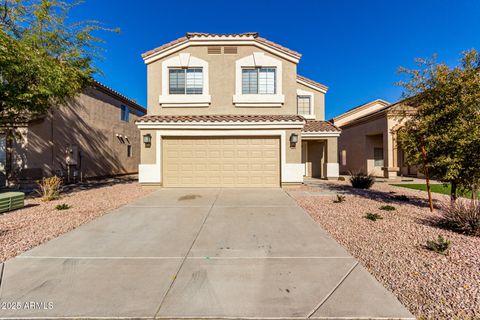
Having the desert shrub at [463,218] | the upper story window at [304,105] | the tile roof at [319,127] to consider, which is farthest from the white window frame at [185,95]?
the desert shrub at [463,218]

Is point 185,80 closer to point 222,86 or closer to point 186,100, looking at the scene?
point 186,100

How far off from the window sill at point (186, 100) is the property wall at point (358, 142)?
→ 1247cm

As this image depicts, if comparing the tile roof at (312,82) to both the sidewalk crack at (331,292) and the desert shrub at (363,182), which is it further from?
the sidewalk crack at (331,292)

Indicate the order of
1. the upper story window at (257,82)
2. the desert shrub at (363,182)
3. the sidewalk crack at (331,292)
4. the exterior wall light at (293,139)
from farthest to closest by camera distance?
the upper story window at (257,82), the desert shrub at (363,182), the exterior wall light at (293,139), the sidewalk crack at (331,292)

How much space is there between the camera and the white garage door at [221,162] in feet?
34.7

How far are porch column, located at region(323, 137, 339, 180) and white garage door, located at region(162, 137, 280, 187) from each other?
5592 millimetres

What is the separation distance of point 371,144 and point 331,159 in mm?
5143

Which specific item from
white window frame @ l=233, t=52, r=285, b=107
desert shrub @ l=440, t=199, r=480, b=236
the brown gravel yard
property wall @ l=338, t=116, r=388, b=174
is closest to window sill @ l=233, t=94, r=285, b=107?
white window frame @ l=233, t=52, r=285, b=107

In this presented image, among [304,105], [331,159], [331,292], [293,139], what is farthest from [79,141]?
[331,159]

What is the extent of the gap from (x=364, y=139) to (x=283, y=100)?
9.89 m

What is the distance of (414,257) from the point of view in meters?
3.54

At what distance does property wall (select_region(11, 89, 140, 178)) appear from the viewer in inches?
474

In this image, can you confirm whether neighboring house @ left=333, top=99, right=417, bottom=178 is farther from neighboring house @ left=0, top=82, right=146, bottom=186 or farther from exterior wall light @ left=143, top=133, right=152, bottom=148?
neighboring house @ left=0, top=82, right=146, bottom=186

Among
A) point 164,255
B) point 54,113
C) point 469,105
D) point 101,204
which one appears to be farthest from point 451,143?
point 54,113
